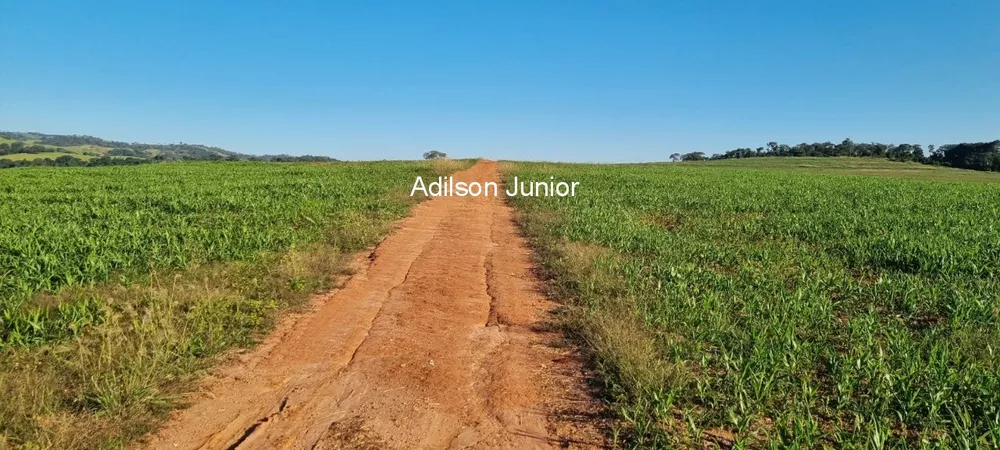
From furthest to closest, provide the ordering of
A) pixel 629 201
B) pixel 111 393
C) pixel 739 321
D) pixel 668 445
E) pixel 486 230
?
pixel 629 201 → pixel 486 230 → pixel 739 321 → pixel 111 393 → pixel 668 445

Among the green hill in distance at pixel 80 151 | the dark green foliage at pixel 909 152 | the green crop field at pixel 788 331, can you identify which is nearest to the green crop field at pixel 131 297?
the green crop field at pixel 788 331

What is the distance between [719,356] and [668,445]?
1.74 metres

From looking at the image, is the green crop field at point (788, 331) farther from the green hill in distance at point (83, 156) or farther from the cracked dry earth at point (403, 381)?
the green hill in distance at point (83, 156)

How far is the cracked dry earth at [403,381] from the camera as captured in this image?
12.3ft

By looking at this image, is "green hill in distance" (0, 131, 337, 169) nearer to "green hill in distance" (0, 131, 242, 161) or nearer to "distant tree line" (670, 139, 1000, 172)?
"green hill in distance" (0, 131, 242, 161)

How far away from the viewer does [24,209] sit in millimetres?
14938

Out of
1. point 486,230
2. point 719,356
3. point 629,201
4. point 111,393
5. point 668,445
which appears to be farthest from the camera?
point 629,201

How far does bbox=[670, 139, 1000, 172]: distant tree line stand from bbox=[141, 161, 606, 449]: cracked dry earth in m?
103

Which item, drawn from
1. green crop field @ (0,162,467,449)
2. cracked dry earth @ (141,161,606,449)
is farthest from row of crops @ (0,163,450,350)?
cracked dry earth @ (141,161,606,449)

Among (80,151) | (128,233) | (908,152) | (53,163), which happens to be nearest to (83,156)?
(80,151)

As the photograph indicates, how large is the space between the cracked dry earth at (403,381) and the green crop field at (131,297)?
0.42 metres

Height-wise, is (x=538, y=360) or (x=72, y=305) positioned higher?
(x=72, y=305)

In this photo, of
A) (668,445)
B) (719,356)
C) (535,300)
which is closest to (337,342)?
(535,300)

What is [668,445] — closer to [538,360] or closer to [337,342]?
[538,360]
